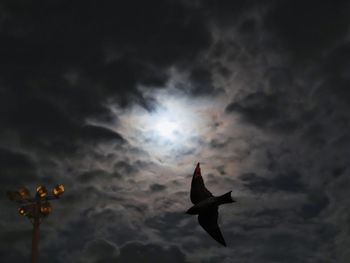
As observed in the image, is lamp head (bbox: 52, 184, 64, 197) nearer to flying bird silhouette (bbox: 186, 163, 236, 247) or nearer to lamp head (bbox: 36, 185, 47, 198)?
lamp head (bbox: 36, 185, 47, 198)

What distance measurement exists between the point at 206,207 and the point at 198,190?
0.81m

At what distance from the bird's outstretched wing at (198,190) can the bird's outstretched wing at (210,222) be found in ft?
1.25

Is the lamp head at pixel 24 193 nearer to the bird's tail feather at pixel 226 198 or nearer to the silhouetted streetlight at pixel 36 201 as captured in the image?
the silhouetted streetlight at pixel 36 201

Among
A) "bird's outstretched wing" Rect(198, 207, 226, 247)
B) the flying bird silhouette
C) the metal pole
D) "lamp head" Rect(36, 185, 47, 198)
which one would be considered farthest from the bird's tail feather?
"lamp head" Rect(36, 185, 47, 198)

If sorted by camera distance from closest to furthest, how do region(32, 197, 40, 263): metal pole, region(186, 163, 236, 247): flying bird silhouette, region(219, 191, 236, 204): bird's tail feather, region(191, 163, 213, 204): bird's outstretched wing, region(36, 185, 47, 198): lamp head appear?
1. region(219, 191, 236, 204): bird's tail feather
2. region(186, 163, 236, 247): flying bird silhouette
3. region(191, 163, 213, 204): bird's outstretched wing
4. region(32, 197, 40, 263): metal pole
5. region(36, 185, 47, 198): lamp head

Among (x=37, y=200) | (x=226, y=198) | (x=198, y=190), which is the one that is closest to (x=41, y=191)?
(x=37, y=200)

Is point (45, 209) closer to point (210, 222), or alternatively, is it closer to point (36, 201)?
point (36, 201)

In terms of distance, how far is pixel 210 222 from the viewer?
26.6 ft

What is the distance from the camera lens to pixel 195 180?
876 cm

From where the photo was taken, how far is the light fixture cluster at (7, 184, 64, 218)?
21.0 meters

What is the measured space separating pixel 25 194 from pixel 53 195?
46.6 inches

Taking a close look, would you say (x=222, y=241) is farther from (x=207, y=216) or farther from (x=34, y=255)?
(x=34, y=255)

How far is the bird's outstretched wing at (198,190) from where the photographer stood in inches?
336

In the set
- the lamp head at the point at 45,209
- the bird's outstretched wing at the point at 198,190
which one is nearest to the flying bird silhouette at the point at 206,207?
the bird's outstretched wing at the point at 198,190
